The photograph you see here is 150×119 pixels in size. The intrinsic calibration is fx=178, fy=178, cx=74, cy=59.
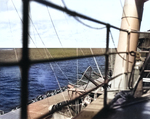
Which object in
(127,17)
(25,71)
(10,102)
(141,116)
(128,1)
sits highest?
(128,1)

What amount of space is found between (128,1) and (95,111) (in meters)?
3.86

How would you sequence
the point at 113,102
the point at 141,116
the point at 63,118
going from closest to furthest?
the point at 141,116, the point at 113,102, the point at 63,118

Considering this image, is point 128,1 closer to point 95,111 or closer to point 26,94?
point 95,111

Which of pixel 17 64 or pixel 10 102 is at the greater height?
pixel 17 64

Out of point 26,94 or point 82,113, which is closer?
point 26,94

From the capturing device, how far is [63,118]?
7.50m

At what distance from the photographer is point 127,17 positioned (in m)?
5.01

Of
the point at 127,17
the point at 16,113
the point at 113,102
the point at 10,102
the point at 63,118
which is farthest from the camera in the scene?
the point at 10,102

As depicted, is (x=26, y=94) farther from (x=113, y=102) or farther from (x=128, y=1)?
(x=128, y=1)

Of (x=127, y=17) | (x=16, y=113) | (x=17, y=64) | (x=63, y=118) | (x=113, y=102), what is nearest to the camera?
(x=17, y=64)

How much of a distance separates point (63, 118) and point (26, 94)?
6.90 meters

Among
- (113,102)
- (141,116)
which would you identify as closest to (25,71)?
(141,116)

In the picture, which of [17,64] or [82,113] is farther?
[82,113]

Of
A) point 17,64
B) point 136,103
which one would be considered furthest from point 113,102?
point 17,64
